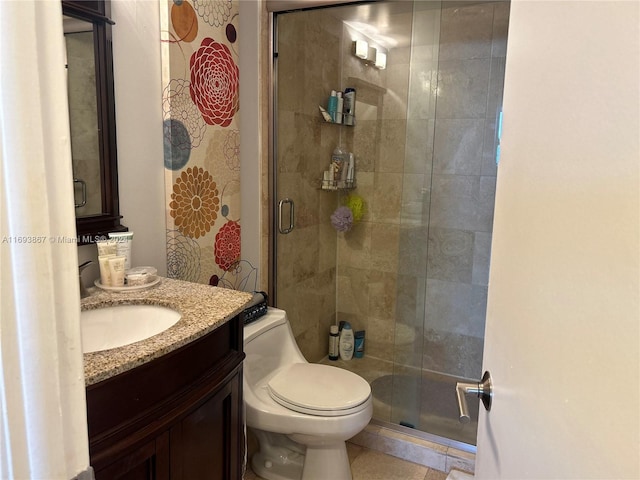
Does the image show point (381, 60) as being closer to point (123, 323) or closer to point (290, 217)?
point (290, 217)

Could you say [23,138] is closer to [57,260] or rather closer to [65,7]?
[57,260]

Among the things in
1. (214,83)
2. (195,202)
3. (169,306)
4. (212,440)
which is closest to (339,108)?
(214,83)

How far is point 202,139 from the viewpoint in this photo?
1.90 m

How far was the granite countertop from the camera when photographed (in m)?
0.98

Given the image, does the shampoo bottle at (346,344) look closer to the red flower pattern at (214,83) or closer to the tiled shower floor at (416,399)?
the tiled shower floor at (416,399)

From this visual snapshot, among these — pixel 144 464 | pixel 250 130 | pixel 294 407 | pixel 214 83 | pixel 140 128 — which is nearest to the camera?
pixel 144 464

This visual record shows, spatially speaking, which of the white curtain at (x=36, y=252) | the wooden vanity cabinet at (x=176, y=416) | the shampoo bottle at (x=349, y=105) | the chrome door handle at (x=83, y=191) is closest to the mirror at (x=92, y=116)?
the chrome door handle at (x=83, y=191)

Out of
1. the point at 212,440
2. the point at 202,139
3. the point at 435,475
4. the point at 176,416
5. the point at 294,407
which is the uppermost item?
the point at 202,139

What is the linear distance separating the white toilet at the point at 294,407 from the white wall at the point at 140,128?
0.57 meters

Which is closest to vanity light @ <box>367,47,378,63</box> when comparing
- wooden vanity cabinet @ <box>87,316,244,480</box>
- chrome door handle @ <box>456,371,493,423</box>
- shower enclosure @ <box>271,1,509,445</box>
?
shower enclosure @ <box>271,1,509,445</box>

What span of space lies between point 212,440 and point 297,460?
0.85 m

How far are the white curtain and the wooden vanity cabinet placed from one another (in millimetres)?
541

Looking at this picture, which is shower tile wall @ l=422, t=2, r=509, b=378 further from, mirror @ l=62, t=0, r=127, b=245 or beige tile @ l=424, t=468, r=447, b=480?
mirror @ l=62, t=0, r=127, b=245

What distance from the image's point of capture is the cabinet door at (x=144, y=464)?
101 cm
